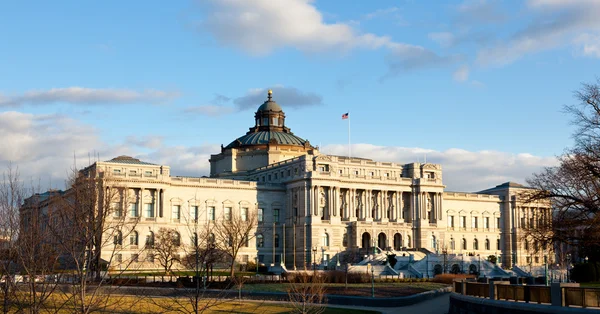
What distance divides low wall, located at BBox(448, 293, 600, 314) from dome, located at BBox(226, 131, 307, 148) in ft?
345

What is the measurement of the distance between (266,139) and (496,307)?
378 feet

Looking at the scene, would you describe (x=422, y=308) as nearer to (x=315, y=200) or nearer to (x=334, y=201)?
(x=315, y=200)

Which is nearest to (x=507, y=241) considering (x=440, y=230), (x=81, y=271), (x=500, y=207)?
(x=500, y=207)

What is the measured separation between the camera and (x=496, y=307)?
1585 inches

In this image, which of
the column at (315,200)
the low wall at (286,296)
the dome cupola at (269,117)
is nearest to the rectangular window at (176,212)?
the column at (315,200)

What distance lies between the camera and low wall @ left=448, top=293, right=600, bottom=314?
34941 millimetres

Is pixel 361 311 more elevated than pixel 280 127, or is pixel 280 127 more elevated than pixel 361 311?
pixel 280 127

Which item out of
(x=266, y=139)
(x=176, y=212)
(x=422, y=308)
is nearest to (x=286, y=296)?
(x=422, y=308)

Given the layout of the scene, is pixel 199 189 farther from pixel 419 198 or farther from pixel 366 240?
pixel 419 198

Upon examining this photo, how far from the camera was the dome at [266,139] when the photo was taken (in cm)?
15338

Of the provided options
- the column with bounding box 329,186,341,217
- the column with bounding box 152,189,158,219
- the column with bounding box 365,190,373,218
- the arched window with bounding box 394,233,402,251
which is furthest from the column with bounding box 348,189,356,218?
the column with bounding box 152,189,158,219

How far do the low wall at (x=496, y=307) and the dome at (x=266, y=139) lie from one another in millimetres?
105274

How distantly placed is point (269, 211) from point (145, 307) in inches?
3188

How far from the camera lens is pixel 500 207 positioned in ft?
519
